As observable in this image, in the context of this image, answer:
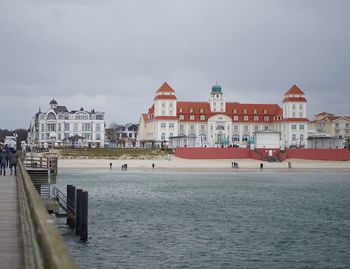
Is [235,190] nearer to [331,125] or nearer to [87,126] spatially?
[87,126]

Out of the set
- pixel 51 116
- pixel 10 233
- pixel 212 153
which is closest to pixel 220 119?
pixel 212 153

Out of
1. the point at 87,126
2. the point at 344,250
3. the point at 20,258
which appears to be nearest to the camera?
the point at 20,258

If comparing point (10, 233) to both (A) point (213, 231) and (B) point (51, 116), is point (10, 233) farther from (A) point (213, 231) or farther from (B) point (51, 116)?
(B) point (51, 116)

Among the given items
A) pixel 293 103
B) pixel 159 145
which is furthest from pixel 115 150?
pixel 293 103

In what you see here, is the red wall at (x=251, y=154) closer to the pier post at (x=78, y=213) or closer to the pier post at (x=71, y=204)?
the pier post at (x=71, y=204)

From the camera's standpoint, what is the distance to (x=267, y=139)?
367 ft

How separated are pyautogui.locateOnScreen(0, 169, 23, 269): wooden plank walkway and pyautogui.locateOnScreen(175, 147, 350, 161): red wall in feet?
298

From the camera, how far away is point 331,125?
571ft

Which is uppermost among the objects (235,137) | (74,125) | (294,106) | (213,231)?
(294,106)

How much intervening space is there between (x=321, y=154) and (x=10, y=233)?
10892cm

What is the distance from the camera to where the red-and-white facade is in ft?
456

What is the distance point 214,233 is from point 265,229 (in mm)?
3785

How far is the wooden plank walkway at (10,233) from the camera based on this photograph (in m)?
10.5

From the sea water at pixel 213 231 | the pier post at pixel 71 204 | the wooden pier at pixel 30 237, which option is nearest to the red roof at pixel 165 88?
the sea water at pixel 213 231
